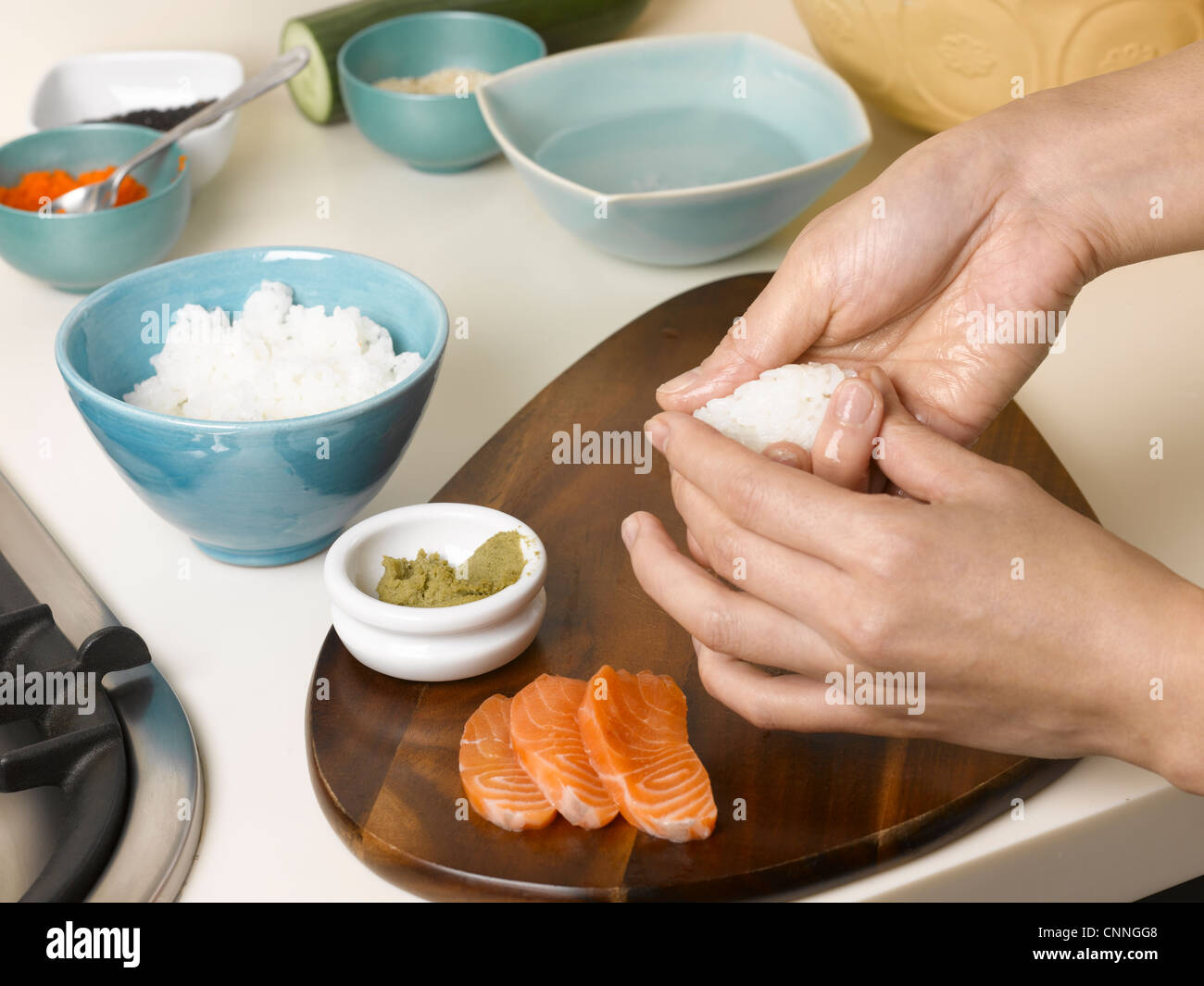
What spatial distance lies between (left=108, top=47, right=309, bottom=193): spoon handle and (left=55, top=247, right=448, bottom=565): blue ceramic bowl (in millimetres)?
430

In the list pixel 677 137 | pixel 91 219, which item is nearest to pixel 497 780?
pixel 91 219

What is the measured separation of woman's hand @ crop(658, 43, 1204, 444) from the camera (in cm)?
112

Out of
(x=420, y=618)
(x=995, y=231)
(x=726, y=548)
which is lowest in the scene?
(x=420, y=618)

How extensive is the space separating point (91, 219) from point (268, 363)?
51 cm

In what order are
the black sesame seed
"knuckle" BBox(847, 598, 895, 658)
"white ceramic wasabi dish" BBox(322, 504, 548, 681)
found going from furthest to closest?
the black sesame seed → "white ceramic wasabi dish" BBox(322, 504, 548, 681) → "knuckle" BBox(847, 598, 895, 658)

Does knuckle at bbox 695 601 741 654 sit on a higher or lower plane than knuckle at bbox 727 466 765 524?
lower

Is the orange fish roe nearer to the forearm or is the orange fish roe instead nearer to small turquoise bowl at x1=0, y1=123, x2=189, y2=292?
small turquoise bowl at x1=0, y1=123, x2=189, y2=292

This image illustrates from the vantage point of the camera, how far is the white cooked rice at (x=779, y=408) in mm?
1046

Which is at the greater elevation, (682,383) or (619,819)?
(682,383)

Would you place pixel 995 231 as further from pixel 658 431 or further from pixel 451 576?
pixel 451 576

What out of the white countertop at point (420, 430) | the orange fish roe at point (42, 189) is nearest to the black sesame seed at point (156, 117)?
the white countertop at point (420, 430)

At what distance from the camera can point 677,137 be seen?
75.2 inches

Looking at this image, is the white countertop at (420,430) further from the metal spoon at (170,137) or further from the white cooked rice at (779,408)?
the white cooked rice at (779,408)

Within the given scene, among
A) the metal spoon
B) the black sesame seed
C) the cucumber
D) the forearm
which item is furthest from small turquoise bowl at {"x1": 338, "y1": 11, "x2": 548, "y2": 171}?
the forearm
